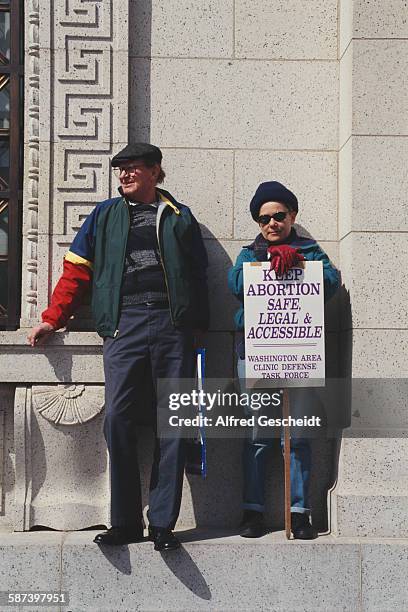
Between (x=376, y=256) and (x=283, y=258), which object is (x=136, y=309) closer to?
(x=283, y=258)

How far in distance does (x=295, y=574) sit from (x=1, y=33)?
3.90 meters

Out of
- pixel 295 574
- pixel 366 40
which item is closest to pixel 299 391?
pixel 295 574

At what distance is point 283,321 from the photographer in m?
5.31

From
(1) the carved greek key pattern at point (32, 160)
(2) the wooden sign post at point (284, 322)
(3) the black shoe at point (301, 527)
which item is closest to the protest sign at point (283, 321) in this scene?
(2) the wooden sign post at point (284, 322)

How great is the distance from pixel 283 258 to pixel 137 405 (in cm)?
121

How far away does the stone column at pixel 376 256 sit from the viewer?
5.46 m

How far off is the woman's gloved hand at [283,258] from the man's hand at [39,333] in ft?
4.53

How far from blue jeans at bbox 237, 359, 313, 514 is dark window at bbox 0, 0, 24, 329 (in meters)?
1.58

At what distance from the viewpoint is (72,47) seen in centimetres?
583

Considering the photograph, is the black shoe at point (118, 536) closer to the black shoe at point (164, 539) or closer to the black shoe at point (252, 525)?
the black shoe at point (164, 539)

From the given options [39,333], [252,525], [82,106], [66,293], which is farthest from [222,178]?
[252,525]

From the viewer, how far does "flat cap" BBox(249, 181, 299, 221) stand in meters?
5.51

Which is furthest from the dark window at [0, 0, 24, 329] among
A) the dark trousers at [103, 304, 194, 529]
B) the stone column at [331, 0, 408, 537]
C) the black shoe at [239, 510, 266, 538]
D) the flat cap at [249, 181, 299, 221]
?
the stone column at [331, 0, 408, 537]

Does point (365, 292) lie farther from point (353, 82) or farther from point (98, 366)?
point (98, 366)
